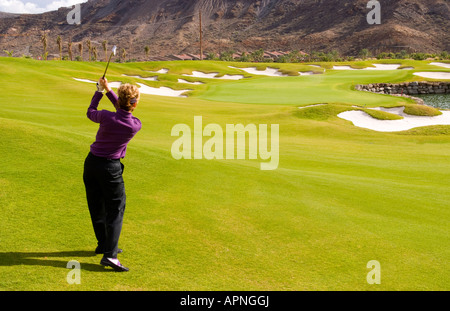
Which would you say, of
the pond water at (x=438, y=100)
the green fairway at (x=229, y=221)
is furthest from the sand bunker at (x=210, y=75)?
the green fairway at (x=229, y=221)

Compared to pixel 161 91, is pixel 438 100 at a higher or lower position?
lower

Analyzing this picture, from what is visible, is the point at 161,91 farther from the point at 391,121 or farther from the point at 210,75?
the point at 391,121

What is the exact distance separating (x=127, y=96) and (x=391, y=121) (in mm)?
24109

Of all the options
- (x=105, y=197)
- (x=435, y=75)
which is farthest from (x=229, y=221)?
(x=435, y=75)

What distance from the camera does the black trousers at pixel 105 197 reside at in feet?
18.3

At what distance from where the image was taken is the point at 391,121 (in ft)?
86.9

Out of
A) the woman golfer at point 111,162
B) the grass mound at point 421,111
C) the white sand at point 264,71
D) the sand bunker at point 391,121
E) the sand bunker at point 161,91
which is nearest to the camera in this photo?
the woman golfer at point 111,162

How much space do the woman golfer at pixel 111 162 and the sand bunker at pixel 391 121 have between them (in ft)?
71.8

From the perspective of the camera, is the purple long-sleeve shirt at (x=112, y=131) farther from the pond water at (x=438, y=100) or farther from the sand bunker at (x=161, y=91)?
the pond water at (x=438, y=100)

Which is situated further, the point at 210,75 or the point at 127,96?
the point at 210,75

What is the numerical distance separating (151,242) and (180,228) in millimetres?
659

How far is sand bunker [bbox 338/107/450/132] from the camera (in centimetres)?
2545

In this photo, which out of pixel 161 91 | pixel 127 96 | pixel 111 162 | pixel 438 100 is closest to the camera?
pixel 127 96
